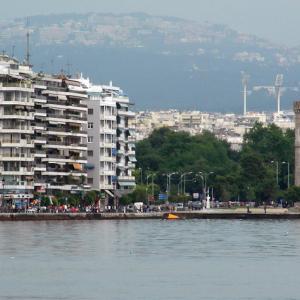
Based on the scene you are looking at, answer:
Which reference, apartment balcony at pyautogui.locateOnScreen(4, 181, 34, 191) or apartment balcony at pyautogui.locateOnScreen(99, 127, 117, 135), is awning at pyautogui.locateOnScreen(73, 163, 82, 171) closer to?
apartment balcony at pyautogui.locateOnScreen(99, 127, 117, 135)

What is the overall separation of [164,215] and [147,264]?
6657cm

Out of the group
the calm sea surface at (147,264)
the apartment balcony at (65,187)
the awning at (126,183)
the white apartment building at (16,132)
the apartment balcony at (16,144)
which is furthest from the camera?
the awning at (126,183)

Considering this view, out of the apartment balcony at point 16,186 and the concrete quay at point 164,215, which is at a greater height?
the apartment balcony at point 16,186

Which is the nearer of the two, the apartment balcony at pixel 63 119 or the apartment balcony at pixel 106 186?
the apartment balcony at pixel 63 119

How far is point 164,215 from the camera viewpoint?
142 meters

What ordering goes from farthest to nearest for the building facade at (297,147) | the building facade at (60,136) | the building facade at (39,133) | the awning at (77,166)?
the building facade at (297,147)
the awning at (77,166)
the building facade at (60,136)
the building facade at (39,133)

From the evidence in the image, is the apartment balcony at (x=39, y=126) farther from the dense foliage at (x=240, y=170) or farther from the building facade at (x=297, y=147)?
the building facade at (x=297, y=147)

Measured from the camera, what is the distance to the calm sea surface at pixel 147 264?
6362 cm

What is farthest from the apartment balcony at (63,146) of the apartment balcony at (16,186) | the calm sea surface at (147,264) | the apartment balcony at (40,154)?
the calm sea surface at (147,264)

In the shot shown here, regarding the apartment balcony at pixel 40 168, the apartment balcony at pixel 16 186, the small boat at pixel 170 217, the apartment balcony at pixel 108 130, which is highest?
the apartment balcony at pixel 108 130

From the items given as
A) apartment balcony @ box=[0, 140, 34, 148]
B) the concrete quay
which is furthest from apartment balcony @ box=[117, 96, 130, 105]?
apartment balcony @ box=[0, 140, 34, 148]

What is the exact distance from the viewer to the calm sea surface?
63625mm

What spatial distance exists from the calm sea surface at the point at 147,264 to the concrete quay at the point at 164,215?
1495 centimetres

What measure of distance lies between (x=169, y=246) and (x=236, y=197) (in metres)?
87.3
